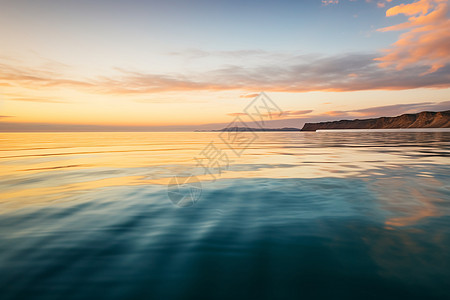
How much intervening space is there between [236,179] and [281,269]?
7556mm

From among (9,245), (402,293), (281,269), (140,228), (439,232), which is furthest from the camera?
(140,228)

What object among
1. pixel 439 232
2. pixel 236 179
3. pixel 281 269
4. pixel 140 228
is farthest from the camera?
pixel 236 179

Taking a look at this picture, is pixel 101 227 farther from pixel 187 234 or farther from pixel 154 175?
pixel 154 175

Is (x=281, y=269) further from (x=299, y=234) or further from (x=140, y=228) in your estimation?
(x=140, y=228)

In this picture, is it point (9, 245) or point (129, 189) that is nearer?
point (9, 245)

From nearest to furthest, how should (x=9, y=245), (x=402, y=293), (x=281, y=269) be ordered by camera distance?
(x=402, y=293)
(x=281, y=269)
(x=9, y=245)

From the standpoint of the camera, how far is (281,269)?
148 inches

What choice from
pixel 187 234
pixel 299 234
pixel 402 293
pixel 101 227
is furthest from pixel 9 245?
pixel 402 293

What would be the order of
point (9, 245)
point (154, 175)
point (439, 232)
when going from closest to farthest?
1. point (9, 245)
2. point (439, 232)
3. point (154, 175)

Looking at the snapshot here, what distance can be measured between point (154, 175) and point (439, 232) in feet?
35.1

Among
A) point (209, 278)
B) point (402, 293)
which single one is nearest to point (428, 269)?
point (402, 293)

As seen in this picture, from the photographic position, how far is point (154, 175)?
487 inches

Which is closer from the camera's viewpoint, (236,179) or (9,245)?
(9,245)

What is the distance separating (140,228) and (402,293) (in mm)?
4642
